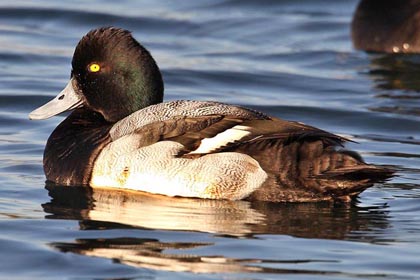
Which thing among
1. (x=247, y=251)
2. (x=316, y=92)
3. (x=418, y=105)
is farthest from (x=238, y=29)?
(x=247, y=251)

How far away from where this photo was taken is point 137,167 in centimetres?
861

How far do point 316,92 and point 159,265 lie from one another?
736cm

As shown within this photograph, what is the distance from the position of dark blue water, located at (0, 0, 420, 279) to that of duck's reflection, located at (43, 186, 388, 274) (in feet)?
0.04

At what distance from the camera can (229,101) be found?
13328 millimetres

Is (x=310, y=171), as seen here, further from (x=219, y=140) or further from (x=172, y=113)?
(x=172, y=113)

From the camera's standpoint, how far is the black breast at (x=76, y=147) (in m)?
8.89

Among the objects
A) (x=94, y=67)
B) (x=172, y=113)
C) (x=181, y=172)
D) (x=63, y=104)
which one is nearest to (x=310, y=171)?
(x=181, y=172)

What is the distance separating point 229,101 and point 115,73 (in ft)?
13.3

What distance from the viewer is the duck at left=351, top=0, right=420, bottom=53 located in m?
15.9

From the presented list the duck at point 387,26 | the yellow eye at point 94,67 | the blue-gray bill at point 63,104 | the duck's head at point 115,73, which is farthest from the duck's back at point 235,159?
the duck at point 387,26

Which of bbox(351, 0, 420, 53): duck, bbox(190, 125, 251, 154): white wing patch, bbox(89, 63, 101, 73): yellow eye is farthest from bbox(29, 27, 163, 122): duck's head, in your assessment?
bbox(351, 0, 420, 53): duck

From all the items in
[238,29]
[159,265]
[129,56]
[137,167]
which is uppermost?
[238,29]

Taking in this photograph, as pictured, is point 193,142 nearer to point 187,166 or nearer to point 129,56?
point 187,166

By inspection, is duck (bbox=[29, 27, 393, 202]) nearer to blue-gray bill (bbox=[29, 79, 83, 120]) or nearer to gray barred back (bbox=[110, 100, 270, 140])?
gray barred back (bbox=[110, 100, 270, 140])
